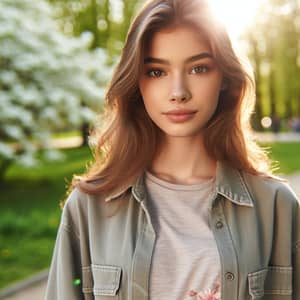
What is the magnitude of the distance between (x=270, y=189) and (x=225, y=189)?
0.54 ft

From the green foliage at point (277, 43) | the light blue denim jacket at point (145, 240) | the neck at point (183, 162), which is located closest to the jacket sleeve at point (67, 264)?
the light blue denim jacket at point (145, 240)

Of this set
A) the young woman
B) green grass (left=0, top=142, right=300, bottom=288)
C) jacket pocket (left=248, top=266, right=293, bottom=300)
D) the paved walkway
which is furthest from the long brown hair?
the paved walkway

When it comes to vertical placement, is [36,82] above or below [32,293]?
above

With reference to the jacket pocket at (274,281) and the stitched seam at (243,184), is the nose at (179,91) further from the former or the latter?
the jacket pocket at (274,281)

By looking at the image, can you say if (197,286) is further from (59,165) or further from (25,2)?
(59,165)

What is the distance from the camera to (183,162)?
2387 millimetres

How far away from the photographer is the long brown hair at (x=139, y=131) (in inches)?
88.7

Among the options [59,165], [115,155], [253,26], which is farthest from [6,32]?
[253,26]

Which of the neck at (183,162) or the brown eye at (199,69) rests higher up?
the brown eye at (199,69)

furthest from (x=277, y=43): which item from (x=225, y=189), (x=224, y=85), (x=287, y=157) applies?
(x=225, y=189)

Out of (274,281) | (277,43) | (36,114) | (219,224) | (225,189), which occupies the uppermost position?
(225,189)

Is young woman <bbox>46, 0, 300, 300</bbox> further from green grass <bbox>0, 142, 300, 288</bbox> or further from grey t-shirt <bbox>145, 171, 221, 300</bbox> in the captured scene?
green grass <bbox>0, 142, 300, 288</bbox>

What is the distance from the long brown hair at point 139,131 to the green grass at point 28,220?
55.1 inches

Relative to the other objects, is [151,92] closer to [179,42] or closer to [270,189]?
[179,42]
